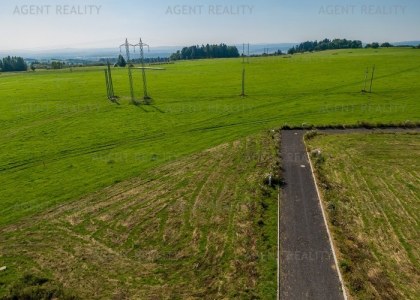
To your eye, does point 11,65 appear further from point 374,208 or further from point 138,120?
point 374,208

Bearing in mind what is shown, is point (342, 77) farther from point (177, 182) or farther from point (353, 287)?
point (353, 287)

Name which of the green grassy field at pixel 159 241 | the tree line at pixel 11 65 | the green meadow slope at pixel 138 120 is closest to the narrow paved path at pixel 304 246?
the green grassy field at pixel 159 241

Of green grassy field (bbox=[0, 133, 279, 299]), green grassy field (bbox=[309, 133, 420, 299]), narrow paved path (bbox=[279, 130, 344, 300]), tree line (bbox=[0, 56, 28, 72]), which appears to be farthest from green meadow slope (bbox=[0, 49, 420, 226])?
tree line (bbox=[0, 56, 28, 72])

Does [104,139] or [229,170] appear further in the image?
[104,139]

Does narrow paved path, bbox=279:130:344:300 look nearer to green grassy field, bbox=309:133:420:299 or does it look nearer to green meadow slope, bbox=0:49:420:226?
green grassy field, bbox=309:133:420:299

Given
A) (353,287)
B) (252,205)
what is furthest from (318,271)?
(252,205)

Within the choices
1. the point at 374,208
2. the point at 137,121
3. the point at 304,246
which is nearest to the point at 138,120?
the point at 137,121
